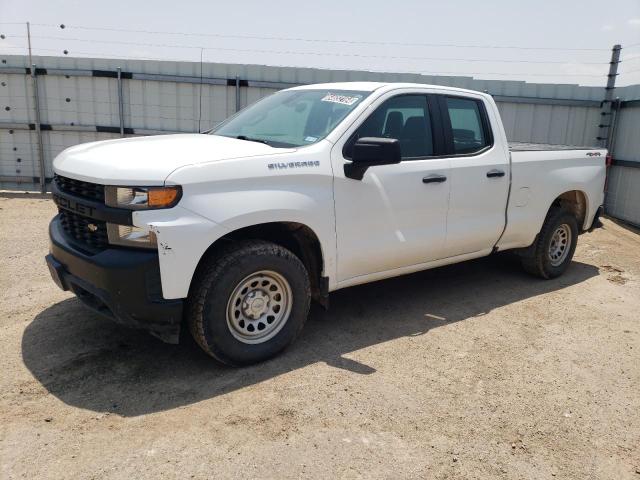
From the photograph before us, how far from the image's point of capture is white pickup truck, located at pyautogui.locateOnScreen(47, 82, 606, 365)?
341 centimetres

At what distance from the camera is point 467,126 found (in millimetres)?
5301

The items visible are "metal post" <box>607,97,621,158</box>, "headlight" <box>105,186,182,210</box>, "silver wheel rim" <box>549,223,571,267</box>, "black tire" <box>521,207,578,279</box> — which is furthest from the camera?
"metal post" <box>607,97,621,158</box>

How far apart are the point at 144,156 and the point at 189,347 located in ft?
4.88

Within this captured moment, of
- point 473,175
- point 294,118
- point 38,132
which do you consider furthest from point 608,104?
point 38,132

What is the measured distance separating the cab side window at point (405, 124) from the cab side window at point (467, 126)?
13.2 inches

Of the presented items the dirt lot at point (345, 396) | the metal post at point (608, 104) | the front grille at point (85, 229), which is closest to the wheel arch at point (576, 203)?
the dirt lot at point (345, 396)

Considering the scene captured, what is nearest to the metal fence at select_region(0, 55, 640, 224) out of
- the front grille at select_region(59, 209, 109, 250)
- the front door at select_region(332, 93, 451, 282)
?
the front door at select_region(332, 93, 451, 282)

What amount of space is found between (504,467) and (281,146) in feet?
8.45

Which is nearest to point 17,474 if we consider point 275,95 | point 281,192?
point 281,192

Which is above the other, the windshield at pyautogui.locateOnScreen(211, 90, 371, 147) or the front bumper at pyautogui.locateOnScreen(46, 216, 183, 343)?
the windshield at pyautogui.locateOnScreen(211, 90, 371, 147)

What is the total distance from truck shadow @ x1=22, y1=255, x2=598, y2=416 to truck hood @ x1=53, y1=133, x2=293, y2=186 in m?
1.29

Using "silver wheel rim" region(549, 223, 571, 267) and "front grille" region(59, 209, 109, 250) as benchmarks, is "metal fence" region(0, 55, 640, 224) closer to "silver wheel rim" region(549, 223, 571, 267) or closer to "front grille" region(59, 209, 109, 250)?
"silver wheel rim" region(549, 223, 571, 267)

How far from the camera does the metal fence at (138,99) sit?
10.4 meters

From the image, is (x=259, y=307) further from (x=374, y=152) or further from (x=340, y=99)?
(x=340, y=99)
